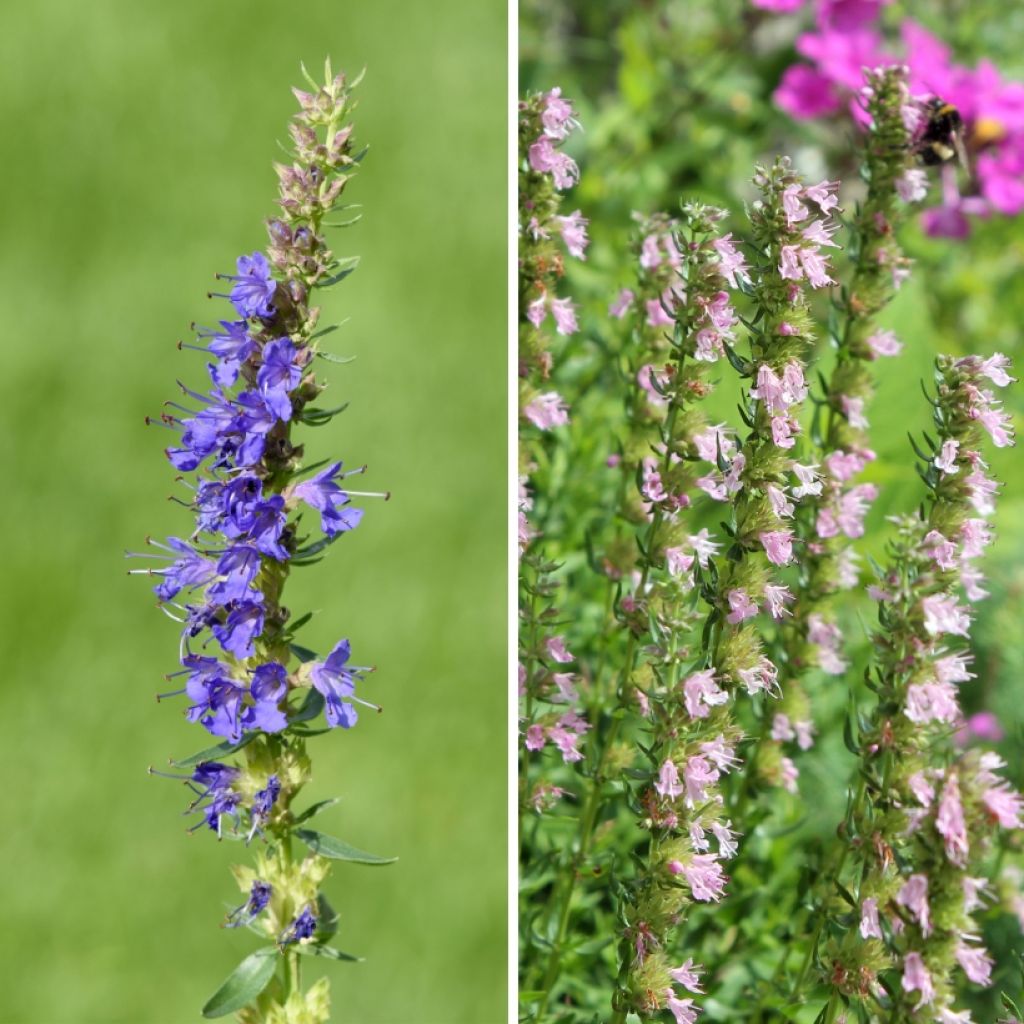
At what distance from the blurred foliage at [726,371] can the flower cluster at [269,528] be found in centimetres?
44

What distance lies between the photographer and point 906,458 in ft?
9.52

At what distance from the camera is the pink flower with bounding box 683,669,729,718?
1497 mm

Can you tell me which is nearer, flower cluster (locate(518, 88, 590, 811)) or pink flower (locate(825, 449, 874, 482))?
flower cluster (locate(518, 88, 590, 811))

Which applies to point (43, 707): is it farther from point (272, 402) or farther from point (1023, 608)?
point (272, 402)

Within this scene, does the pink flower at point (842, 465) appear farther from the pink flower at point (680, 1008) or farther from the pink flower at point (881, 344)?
the pink flower at point (680, 1008)

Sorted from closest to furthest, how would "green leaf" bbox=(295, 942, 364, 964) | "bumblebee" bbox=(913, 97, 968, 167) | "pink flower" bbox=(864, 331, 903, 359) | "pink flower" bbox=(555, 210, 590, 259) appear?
1. "green leaf" bbox=(295, 942, 364, 964)
2. "pink flower" bbox=(555, 210, 590, 259)
3. "pink flower" bbox=(864, 331, 903, 359)
4. "bumblebee" bbox=(913, 97, 968, 167)

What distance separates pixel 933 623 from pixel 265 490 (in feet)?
2.00

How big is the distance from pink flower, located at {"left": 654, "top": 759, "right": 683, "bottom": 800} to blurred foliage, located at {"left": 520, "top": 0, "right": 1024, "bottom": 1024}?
0.21 meters

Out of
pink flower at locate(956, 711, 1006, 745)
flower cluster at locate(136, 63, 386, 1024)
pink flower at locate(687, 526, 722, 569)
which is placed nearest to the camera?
flower cluster at locate(136, 63, 386, 1024)

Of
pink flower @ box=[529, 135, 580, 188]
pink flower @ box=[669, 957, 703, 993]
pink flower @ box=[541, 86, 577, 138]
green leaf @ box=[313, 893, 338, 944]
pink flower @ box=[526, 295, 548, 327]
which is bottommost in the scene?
pink flower @ box=[669, 957, 703, 993]

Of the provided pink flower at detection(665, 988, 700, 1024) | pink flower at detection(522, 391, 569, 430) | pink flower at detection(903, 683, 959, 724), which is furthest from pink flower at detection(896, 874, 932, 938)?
pink flower at detection(522, 391, 569, 430)

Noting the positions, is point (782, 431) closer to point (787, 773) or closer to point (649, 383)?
point (649, 383)

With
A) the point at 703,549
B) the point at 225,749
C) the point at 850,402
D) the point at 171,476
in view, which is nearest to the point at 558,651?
the point at 703,549

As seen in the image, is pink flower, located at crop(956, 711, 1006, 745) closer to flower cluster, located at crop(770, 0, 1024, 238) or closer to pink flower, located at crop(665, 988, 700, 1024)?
flower cluster, located at crop(770, 0, 1024, 238)
